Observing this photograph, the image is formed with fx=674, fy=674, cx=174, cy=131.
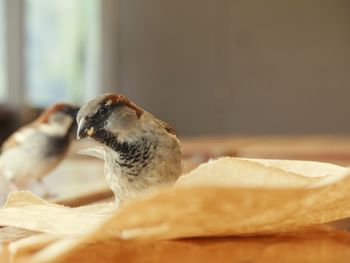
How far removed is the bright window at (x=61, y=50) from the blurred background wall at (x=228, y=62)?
0.02m

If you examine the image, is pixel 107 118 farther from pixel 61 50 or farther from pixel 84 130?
pixel 61 50

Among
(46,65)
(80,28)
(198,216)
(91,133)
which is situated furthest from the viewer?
(80,28)

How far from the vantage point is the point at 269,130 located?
18.3 feet

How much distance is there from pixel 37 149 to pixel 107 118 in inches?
41.8

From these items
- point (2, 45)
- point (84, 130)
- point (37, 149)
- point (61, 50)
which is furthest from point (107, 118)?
point (61, 50)

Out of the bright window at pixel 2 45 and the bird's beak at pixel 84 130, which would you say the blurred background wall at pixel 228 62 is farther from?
the bird's beak at pixel 84 130

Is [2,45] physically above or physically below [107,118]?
below

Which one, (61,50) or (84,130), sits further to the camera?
(61,50)

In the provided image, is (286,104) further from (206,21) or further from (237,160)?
(237,160)

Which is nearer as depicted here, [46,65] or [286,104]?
[46,65]

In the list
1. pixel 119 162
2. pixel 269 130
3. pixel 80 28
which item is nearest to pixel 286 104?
pixel 269 130

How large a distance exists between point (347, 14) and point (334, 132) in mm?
931

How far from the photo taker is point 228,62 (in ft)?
18.0

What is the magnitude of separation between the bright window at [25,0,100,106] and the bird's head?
390 centimetres
